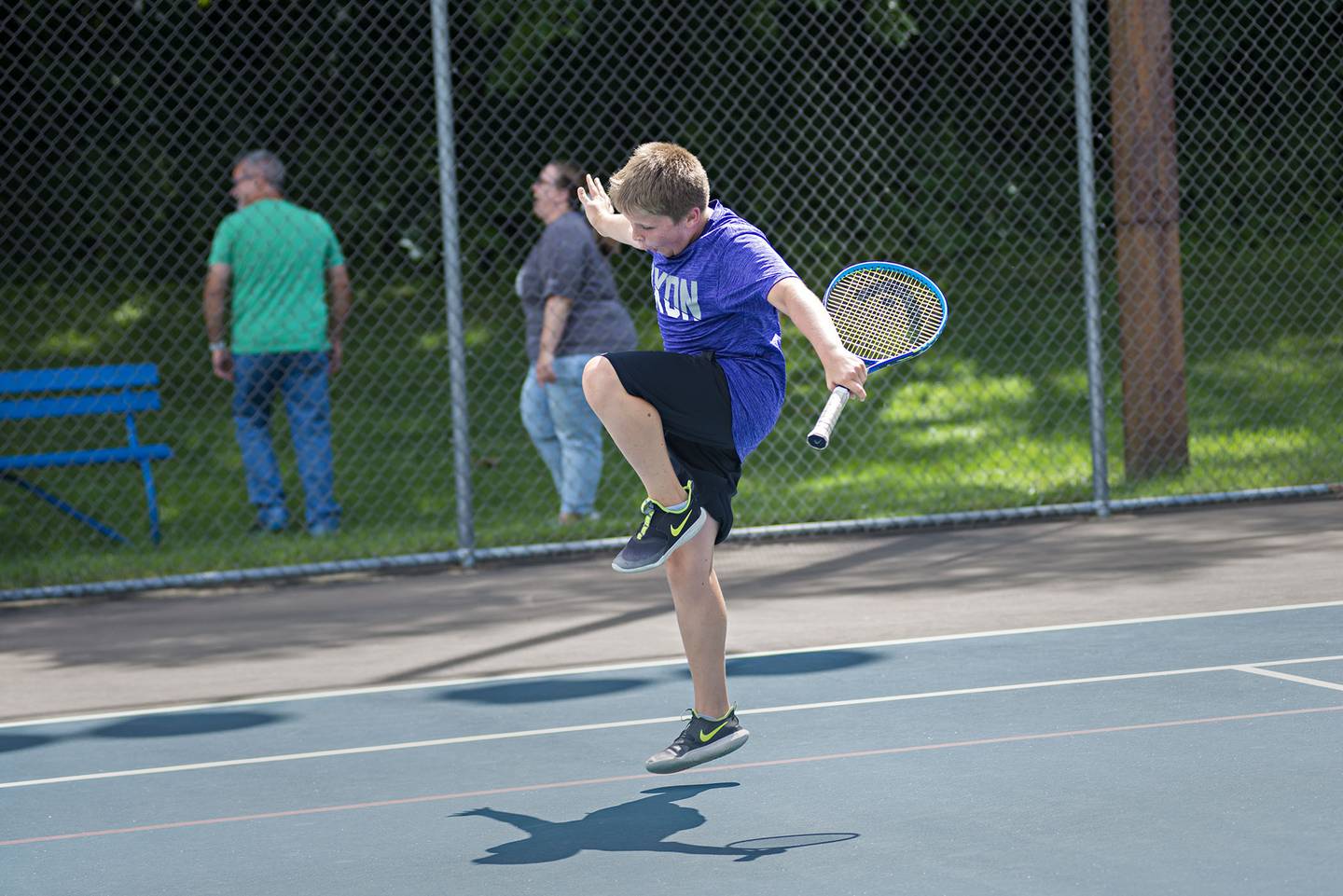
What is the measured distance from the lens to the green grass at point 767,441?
34.6 feet

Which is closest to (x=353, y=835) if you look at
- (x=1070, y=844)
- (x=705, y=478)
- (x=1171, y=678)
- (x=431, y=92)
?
(x=705, y=478)

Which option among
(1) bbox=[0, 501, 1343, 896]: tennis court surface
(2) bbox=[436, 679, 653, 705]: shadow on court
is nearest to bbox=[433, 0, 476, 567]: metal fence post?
(1) bbox=[0, 501, 1343, 896]: tennis court surface

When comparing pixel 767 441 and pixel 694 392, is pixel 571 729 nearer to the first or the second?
pixel 694 392

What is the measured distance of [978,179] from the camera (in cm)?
1694

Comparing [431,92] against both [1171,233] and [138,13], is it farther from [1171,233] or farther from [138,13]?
[1171,233]

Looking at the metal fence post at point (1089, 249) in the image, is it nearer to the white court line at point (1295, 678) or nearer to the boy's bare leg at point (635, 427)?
the white court line at point (1295, 678)

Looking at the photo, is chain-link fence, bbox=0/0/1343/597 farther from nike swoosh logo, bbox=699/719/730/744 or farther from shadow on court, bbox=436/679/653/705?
nike swoosh logo, bbox=699/719/730/744

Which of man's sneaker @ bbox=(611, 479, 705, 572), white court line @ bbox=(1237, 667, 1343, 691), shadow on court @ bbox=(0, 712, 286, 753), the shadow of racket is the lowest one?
white court line @ bbox=(1237, 667, 1343, 691)

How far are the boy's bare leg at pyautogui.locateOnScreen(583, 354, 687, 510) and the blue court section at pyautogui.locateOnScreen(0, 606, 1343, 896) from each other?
0.84 m

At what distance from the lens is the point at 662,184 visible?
16.3ft

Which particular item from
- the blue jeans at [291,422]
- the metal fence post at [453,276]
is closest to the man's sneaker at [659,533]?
the metal fence post at [453,276]

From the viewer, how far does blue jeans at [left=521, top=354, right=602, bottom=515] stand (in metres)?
9.80

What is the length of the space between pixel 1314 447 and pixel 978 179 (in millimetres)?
6122

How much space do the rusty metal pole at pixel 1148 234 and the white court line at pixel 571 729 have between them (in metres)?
4.37
